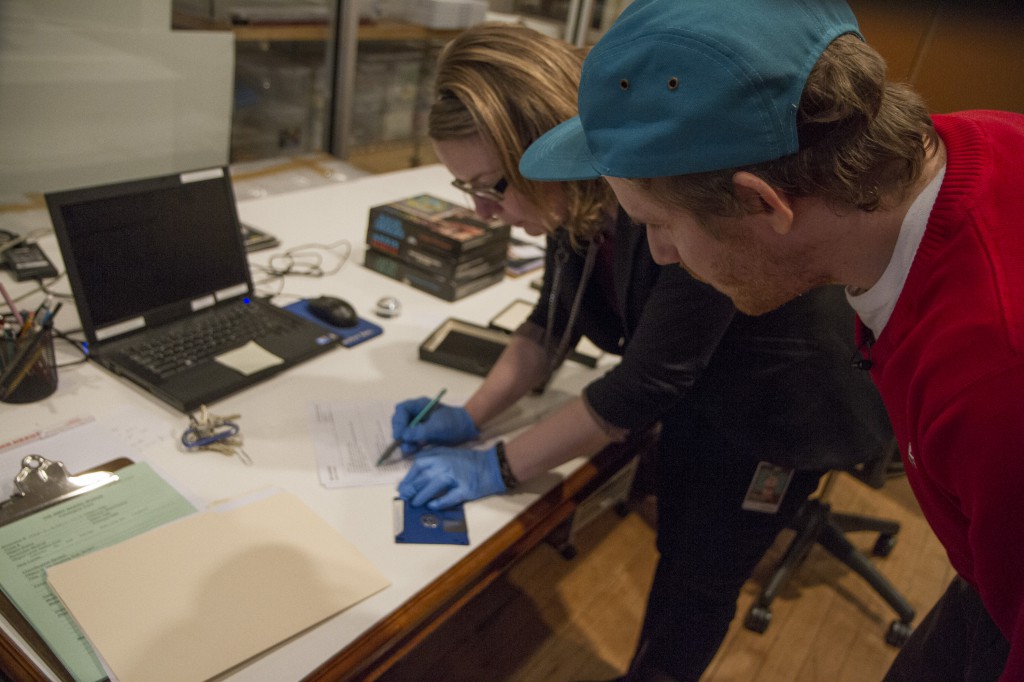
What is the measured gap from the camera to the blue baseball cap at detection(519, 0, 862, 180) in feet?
2.01

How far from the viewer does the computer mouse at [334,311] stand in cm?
142

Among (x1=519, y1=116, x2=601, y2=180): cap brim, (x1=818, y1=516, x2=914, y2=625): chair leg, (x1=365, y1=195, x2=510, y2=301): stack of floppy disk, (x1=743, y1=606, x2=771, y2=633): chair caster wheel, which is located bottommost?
(x1=743, y1=606, x2=771, y2=633): chair caster wheel

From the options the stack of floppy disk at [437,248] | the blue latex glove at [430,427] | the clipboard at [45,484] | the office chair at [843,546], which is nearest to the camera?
the clipboard at [45,484]

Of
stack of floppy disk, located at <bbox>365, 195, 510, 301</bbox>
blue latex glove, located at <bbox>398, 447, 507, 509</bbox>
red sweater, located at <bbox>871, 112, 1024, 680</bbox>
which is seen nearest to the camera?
red sweater, located at <bbox>871, 112, 1024, 680</bbox>

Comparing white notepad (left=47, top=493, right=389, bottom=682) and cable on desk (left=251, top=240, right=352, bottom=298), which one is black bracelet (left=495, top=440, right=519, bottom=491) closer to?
white notepad (left=47, top=493, right=389, bottom=682)

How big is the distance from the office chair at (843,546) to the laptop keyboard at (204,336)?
1348 millimetres

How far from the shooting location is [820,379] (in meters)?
1.06

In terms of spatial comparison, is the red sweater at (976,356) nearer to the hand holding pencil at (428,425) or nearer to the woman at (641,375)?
the woman at (641,375)

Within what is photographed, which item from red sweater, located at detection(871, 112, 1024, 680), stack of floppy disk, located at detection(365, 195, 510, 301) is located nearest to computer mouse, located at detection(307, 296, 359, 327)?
stack of floppy disk, located at detection(365, 195, 510, 301)

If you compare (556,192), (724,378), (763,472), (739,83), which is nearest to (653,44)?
(739,83)

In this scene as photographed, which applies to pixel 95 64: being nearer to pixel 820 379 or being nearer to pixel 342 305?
pixel 342 305

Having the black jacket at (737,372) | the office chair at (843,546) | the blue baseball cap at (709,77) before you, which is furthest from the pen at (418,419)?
the office chair at (843,546)

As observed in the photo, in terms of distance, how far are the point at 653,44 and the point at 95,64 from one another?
1.47 metres

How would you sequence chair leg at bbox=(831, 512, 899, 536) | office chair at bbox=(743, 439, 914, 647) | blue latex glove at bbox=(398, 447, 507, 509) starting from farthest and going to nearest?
1. chair leg at bbox=(831, 512, 899, 536)
2. office chair at bbox=(743, 439, 914, 647)
3. blue latex glove at bbox=(398, 447, 507, 509)
